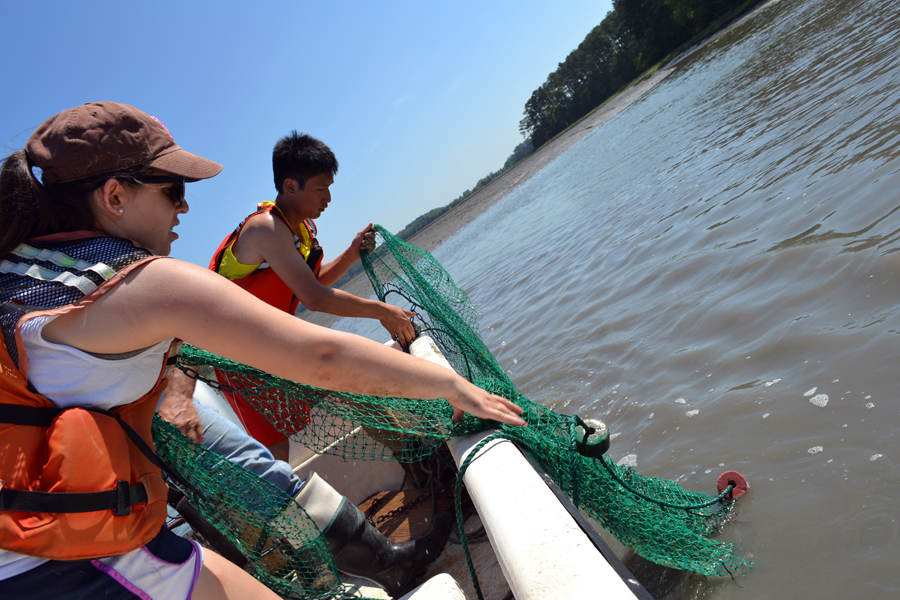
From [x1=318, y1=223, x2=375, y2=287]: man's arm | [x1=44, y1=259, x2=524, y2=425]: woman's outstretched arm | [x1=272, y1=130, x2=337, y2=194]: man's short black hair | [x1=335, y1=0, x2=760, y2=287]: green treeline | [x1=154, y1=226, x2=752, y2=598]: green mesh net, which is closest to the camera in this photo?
[x1=44, y1=259, x2=524, y2=425]: woman's outstretched arm

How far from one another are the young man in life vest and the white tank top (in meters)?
1.18

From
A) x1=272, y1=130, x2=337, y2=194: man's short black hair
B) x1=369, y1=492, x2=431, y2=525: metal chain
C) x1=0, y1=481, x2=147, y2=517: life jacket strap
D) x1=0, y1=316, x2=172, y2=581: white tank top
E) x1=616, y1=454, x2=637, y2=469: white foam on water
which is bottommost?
x1=616, y1=454, x2=637, y2=469: white foam on water

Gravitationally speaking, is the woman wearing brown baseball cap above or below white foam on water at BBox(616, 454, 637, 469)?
above

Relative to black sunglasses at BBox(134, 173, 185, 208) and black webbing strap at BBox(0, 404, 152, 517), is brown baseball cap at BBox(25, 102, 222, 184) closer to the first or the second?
black sunglasses at BBox(134, 173, 185, 208)

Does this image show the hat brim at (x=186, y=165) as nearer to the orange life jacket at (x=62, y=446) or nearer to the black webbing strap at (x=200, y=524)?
the orange life jacket at (x=62, y=446)

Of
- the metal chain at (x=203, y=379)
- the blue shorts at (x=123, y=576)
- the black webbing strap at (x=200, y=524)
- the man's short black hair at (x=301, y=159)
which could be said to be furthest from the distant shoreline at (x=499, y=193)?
the blue shorts at (x=123, y=576)

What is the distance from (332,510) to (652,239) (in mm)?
5414

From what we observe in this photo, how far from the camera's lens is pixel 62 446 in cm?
114

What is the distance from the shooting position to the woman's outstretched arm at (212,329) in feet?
3.87

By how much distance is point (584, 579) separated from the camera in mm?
1388

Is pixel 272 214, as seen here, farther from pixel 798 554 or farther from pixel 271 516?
pixel 798 554

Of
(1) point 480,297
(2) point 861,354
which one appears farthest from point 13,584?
(1) point 480,297

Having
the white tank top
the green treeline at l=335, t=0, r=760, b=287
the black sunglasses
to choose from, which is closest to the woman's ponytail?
the black sunglasses

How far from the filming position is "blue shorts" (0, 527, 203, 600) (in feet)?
3.64
